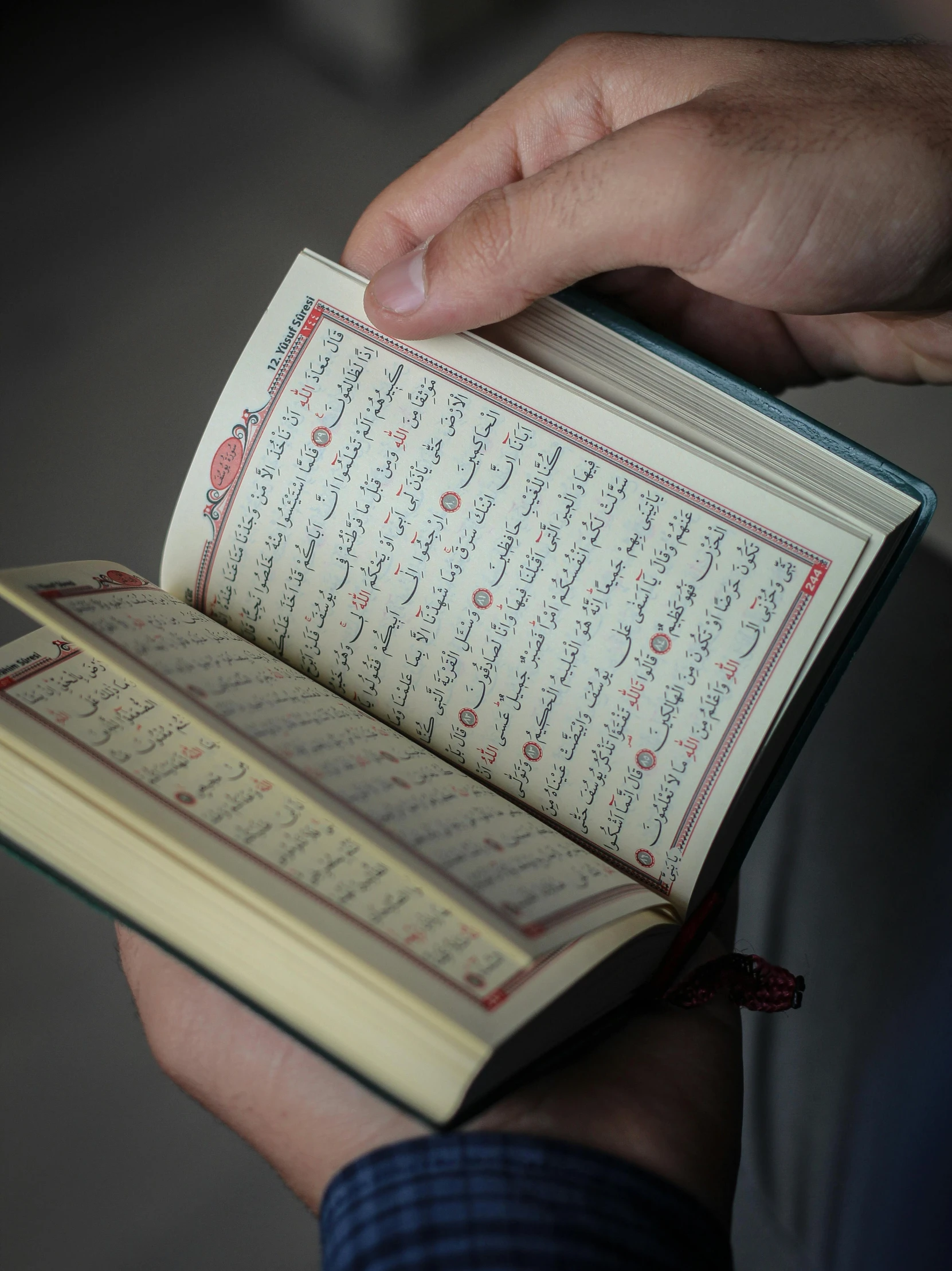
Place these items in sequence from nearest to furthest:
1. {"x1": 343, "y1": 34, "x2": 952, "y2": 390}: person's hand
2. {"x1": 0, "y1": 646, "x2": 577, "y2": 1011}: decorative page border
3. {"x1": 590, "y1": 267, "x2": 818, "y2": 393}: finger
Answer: {"x1": 0, "y1": 646, "x2": 577, "y2": 1011}: decorative page border < {"x1": 343, "y1": 34, "x2": 952, "y2": 390}: person's hand < {"x1": 590, "y1": 267, "x2": 818, "y2": 393}: finger

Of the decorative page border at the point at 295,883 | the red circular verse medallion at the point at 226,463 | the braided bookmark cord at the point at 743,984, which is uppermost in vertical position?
the red circular verse medallion at the point at 226,463

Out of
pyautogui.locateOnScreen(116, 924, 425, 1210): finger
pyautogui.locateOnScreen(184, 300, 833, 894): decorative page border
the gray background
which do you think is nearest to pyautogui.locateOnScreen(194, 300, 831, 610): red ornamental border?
pyautogui.locateOnScreen(184, 300, 833, 894): decorative page border

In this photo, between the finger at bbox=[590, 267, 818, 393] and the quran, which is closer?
the quran

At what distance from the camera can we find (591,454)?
598 mm

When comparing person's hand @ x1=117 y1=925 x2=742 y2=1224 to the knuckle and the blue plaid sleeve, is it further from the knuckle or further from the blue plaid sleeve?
the knuckle

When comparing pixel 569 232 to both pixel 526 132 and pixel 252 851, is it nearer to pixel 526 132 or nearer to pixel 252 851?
pixel 526 132

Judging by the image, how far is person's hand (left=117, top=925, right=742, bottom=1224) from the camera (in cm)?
54

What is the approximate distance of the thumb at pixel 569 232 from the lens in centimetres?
56

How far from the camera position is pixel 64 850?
517 mm

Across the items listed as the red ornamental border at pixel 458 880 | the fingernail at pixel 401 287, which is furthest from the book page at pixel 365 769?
the fingernail at pixel 401 287

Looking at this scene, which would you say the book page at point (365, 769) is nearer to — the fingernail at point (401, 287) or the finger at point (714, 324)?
the fingernail at point (401, 287)

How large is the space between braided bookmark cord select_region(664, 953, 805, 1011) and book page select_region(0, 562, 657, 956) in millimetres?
104

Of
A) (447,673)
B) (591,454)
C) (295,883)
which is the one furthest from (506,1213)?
(591,454)

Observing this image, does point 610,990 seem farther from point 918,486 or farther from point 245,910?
point 918,486
